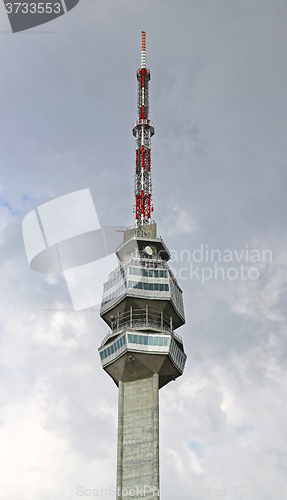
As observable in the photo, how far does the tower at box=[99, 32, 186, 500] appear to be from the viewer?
377ft

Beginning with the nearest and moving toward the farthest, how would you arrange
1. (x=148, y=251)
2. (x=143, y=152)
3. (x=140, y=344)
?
(x=140, y=344)
(x=148, y=251)
(x=143, y=152)

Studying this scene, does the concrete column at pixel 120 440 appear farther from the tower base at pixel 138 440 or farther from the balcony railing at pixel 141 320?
the balcony railing at pixel 141 320

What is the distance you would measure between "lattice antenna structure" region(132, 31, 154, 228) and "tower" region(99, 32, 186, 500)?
310cm

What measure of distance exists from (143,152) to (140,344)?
52.8m

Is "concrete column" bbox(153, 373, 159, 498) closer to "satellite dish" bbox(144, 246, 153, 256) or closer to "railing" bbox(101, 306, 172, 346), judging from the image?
"railing" bbox(101, 306, 172, 346)

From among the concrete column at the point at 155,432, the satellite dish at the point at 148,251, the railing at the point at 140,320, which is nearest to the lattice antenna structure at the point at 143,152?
the satellite dish at the point at 148,251

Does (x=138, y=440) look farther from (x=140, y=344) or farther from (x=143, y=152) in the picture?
(x=143, y=152)

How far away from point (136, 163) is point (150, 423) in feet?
210

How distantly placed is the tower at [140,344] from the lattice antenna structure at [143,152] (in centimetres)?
310

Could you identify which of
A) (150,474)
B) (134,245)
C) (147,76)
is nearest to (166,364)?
(150,474)

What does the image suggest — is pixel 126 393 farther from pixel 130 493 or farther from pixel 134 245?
pixel 134 245

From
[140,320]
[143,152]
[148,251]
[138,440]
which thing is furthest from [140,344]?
[143,152]

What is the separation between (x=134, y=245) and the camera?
461ft

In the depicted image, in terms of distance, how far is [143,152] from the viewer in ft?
512
